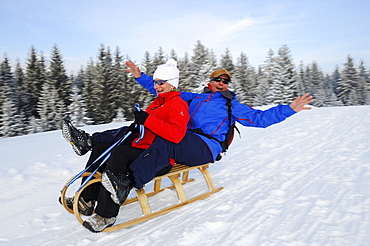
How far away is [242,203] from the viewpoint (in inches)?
133

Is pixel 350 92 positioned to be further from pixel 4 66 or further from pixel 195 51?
pixel 4 66

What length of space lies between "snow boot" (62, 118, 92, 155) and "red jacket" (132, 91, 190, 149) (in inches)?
22.6

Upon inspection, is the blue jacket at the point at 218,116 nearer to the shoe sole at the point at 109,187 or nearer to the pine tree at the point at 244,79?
the shoe sole at the point at 109,187

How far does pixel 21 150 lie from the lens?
6.78 metres

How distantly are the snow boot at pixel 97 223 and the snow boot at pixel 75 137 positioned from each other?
2.89ft

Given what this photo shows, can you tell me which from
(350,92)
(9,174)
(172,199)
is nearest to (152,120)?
(172,199)

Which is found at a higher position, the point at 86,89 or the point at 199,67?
the point at 199,67

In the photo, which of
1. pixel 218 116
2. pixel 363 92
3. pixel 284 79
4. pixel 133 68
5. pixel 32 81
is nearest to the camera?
pixel 218 116

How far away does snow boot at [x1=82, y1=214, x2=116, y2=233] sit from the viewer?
2.70m

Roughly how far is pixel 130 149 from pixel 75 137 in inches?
26.0

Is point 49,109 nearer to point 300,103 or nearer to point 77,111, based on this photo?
point 77,111

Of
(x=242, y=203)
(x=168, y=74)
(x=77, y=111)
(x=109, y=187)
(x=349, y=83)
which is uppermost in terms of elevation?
(x=349, y=83)

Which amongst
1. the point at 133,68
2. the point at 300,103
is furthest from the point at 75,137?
the point at 300,103

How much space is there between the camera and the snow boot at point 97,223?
2.70 meters
